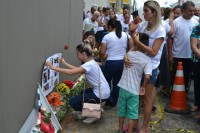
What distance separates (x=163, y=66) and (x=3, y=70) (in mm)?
3001

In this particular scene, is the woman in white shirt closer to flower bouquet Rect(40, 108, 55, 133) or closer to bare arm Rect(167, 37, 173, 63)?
bare arm Rect(167, 37, 173, 63)

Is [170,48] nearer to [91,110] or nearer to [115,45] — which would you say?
[115,45]

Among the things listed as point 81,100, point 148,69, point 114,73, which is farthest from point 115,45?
point 148,69

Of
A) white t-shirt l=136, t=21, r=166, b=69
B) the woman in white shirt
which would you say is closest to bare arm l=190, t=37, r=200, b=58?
white t-shirt l=136, t=21, r=166, b=69

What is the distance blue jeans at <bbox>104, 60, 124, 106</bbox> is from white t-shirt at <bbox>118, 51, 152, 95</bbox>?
5.10 ft

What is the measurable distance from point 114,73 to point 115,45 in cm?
56

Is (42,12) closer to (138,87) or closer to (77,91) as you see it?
(138,87)

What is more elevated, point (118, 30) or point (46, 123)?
point (118, 30)

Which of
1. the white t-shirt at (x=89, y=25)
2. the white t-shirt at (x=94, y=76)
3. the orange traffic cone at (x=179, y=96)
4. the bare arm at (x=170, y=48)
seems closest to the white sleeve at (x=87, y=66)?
the white t-shirt at (x=94, y=76)

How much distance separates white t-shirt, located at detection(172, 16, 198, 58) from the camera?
628 cm

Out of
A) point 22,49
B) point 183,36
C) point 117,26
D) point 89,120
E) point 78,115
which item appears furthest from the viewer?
point 183,36

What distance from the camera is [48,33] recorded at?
197 inches

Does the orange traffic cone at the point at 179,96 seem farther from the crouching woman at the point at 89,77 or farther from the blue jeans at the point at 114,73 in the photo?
the crouching woman at the point at 89,77

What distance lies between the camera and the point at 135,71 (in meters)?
4.21
